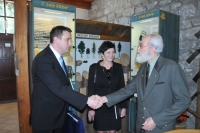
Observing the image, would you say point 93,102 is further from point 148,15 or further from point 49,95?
point 148,15

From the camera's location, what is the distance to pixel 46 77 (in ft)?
5.40

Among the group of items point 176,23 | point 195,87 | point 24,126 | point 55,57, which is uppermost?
point 176,23

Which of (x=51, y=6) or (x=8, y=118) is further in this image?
(x=8, y=118)

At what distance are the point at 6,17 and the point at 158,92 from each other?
6.02 meters

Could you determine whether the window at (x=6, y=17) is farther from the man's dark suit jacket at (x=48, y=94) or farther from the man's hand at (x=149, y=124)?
the man's hand at (x=149, y=124)

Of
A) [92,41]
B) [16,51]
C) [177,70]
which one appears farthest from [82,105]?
[92,41]

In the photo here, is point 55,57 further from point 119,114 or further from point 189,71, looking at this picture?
point 189,71

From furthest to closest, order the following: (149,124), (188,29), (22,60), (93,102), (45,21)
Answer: (188,29) < (45,21) < (22,60) < (93,102) < (149,124)

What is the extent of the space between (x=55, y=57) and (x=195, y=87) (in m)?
2.32

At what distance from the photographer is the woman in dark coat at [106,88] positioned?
2.29 m

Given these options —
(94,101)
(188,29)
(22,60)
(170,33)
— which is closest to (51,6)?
(22,60)

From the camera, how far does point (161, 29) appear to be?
259 cm

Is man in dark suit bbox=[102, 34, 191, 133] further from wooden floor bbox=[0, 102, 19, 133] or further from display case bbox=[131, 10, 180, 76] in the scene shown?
wooden floor bbox=[0, 102, 19, 133]

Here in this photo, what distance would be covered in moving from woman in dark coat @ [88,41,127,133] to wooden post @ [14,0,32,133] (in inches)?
32.5
